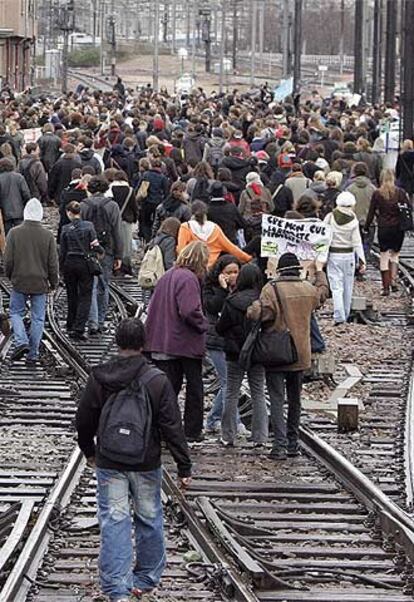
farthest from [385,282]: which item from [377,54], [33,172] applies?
[377,54]

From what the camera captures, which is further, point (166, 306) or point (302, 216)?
point (302, 216)

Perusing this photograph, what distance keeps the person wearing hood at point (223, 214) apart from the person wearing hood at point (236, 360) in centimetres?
611

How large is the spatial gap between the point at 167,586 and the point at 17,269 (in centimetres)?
908

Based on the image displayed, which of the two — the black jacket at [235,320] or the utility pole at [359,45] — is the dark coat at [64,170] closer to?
the black jacket at [235,320]

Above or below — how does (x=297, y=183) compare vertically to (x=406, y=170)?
above

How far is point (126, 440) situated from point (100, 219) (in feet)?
40.2

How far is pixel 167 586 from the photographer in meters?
10.5

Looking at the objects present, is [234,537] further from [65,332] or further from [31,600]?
[65,332]

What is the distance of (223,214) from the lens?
21.1 meters

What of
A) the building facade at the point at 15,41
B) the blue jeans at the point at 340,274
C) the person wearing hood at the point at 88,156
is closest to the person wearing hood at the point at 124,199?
the person wearing hood at the point at 88,156

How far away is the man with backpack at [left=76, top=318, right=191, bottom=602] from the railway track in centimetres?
60

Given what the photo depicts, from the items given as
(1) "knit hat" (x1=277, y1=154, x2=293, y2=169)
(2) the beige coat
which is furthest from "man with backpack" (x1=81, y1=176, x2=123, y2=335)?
(2) the beige coat

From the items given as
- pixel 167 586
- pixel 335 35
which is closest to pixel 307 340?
pixel 167 586

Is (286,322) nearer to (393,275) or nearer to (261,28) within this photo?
(393,275)
